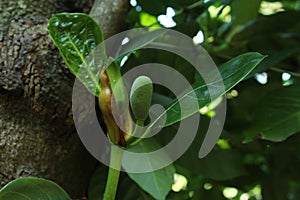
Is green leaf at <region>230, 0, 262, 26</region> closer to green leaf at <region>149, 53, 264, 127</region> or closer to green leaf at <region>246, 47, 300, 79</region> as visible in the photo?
green leaf at <region>246, 47, 300, 79</region>

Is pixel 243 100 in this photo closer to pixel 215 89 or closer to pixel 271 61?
pixel 271 61

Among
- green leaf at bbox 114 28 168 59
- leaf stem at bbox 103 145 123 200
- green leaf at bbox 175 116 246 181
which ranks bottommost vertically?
green leaf at bbox 175 116 246 181

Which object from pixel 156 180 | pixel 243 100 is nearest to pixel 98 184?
pixel 156 180

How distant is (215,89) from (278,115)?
0.21m

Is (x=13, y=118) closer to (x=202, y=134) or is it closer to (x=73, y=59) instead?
(x=73, y=59)

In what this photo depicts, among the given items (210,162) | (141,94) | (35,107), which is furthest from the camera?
(210,162)

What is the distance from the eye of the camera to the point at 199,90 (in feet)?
1.32

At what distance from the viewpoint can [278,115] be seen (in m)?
0.57

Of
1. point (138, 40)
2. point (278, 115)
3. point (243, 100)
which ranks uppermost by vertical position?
point (138, 40)

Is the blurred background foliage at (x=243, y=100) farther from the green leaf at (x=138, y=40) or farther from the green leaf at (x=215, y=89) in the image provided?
the green leaf at (x=215, y=89)

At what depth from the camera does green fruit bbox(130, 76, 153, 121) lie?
0.38 m

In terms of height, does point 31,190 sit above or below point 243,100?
above

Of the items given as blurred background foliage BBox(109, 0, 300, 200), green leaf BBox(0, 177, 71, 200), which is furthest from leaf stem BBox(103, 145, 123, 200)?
blurred background foliage BBox(109, 0, 300, 200)

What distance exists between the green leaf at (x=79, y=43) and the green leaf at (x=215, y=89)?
3.0 inches
